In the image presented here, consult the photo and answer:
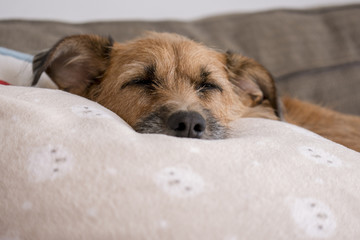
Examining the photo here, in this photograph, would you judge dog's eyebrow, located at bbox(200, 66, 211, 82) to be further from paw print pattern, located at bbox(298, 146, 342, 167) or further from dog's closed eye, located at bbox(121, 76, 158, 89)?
paw print pattern, located at bbox(298, 146, 342, 167)

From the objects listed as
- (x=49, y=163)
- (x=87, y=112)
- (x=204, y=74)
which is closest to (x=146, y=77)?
(x=204, y=74)

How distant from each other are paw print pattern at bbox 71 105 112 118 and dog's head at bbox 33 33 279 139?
35cm

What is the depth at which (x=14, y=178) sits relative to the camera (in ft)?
2.86

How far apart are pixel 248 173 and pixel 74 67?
1.32 m

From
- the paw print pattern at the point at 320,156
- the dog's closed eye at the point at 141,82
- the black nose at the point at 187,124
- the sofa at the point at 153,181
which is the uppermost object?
the sofa at the point at 153,181

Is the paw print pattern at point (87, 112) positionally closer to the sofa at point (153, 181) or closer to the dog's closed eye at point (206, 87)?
the sofa at point (153, 181)

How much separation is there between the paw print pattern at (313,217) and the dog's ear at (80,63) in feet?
4.45

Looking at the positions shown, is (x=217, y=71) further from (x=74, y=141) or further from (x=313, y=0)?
(x=313, y=0)

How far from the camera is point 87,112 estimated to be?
112 centimetres

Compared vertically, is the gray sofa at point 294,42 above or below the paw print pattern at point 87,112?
below

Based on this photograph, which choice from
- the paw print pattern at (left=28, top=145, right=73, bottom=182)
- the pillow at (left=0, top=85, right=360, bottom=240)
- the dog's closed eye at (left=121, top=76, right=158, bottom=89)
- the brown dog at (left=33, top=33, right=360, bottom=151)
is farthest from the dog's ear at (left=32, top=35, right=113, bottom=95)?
the paw print pattern at (left=28, top=145, right=73, bottom=182)

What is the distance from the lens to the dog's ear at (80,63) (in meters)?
1.86

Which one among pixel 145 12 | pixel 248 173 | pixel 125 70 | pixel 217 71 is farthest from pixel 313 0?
pixel 248 173

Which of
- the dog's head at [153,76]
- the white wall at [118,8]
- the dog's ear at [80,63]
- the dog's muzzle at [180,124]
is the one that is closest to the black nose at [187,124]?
the dog's muzzle at [180,124]
